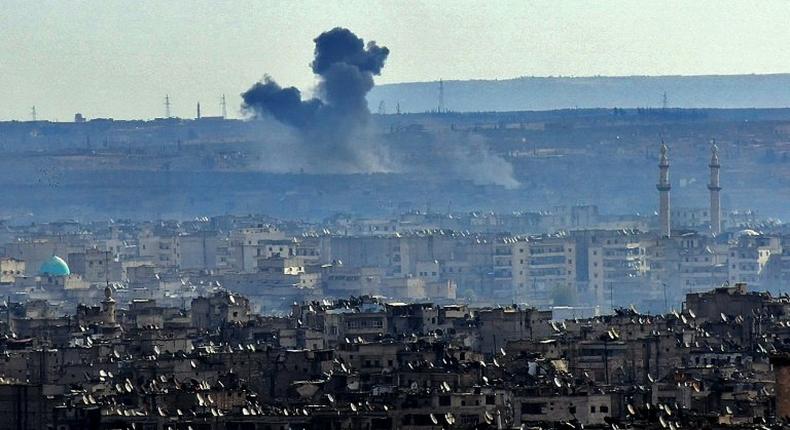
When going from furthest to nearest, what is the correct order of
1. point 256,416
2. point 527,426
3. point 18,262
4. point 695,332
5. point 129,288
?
point 18,262 < point 129,288 < point 695,332 < point 256,416 < point 527,426

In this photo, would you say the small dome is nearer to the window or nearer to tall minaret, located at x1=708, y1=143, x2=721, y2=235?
tall minaret, located at x1=708, y1=143, x2=721, y2=235

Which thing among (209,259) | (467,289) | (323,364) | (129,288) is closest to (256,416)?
(323,364)

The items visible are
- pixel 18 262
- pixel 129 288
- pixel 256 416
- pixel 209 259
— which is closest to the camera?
pixel 256 416

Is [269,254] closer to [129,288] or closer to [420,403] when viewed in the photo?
[129,288]

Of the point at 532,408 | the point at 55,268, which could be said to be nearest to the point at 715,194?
the point at 55,268

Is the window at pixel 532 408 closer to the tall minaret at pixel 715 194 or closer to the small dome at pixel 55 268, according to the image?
the small dome at pixel 55 268

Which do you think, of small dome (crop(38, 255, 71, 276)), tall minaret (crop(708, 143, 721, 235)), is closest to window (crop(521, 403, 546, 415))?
small dome (crop(38, 255, 71, 276))

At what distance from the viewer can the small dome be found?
475 ft

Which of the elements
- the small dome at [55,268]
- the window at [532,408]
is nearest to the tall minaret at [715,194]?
the small dome at [55,268]

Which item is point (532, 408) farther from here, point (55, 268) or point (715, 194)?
point (715, 194)

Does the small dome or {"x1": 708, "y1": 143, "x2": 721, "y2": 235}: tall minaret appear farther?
{"x1": 708, "y1": 143, "x2": 721, "y2": 235}: tall minaret

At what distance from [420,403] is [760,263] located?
9910 cm

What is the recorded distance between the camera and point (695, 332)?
267ft

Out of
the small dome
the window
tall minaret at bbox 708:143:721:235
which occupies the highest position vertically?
tall minaret at bbox 708:143:721:235
